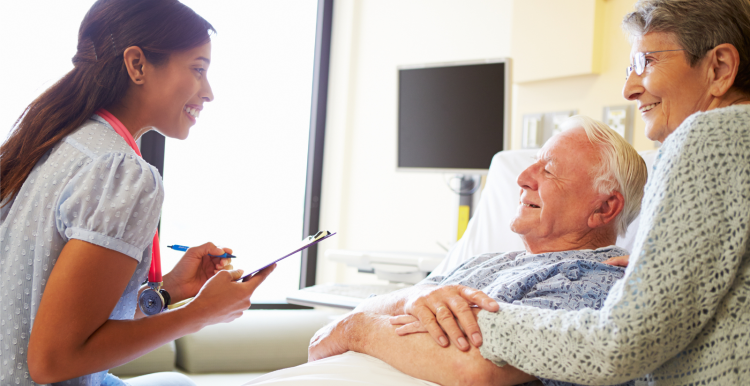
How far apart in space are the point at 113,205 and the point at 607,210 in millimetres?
1035

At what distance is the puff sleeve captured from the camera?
877 mm

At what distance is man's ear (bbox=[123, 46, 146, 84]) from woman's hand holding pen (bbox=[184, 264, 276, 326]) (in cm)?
43

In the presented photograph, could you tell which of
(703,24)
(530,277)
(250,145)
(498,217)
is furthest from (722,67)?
(250,145)

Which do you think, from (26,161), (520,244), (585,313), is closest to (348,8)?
(520,244)

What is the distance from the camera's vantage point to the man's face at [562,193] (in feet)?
4.03

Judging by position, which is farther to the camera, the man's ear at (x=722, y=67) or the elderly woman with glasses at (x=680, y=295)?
the man's ear at (x=722, y=67)

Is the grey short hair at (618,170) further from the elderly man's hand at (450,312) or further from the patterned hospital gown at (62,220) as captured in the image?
the patterned hospital gown at (62,220)

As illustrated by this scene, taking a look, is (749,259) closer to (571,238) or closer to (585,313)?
(585,313)

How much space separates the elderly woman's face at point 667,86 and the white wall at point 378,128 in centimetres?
193

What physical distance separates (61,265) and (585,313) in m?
0.80

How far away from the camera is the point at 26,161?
97 centimetres

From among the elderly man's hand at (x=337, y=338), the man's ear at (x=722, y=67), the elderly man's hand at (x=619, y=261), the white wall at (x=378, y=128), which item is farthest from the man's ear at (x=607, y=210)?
the white wall at (x=378, y=128)

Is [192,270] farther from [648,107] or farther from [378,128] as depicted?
[378,128]

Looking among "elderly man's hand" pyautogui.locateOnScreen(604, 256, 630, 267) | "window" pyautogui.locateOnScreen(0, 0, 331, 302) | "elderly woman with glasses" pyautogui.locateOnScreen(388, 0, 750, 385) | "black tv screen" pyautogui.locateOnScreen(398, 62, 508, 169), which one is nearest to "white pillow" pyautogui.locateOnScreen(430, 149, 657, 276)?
"black tv screen" pyautogui.locateOnScreen(398, 62, 508, 169)
